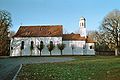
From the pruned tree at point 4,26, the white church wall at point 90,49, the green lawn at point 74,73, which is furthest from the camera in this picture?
the white church wall at point 90,49

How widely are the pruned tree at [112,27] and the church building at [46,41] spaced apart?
619 cm

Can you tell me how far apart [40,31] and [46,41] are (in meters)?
4.24

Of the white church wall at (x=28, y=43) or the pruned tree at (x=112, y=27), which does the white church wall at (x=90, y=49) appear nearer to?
the pruned tree at (x=112, y=27)

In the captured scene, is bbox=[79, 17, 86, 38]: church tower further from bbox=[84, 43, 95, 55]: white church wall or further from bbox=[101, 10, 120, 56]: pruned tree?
bbox=[101, 10, 120, 56]: pruned tree

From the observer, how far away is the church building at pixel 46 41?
232 feet

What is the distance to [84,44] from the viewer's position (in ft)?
242

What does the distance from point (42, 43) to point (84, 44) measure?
13429mm

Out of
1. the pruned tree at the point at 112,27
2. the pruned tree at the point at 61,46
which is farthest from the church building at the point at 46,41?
the pruned tree at the point at 112,27

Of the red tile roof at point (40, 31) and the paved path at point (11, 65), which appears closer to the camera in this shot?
the paved path at point (11, 65)

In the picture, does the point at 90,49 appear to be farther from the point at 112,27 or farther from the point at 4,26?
the point at 4,26

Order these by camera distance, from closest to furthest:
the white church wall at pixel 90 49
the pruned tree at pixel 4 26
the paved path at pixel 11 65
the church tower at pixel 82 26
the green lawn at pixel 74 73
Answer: the green lawn at pixel 74 73 < the paved path at pixel 11 65 < the pruned tree at pixel 4 26 < the white church wall at pixel 90 49 < the church tower at pixel 82 26

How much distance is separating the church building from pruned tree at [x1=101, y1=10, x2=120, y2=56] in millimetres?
6191

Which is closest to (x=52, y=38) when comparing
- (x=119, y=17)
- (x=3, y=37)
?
(x=3, y=37)

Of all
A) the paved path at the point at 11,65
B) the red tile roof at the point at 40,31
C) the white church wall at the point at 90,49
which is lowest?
the paved path at the point at 11,65
